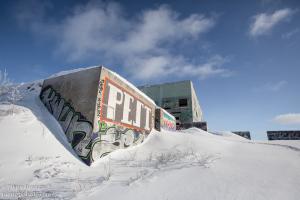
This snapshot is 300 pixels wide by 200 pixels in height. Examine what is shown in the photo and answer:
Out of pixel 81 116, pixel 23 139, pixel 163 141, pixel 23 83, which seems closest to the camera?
pixel 23 139

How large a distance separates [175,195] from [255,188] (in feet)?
5.29

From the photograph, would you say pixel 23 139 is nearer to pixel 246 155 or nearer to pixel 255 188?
pixel 255 188

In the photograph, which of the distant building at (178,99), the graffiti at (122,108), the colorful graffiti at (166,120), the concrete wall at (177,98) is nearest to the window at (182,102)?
the distant building at (178,99)

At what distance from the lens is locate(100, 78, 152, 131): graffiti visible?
7.92 metres

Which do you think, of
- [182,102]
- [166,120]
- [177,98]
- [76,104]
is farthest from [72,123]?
[177,98]

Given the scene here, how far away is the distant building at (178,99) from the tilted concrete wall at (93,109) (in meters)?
25.1

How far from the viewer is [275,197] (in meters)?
3.40

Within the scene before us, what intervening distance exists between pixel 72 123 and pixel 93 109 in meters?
1.14

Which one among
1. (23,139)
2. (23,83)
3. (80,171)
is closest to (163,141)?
(80,171)

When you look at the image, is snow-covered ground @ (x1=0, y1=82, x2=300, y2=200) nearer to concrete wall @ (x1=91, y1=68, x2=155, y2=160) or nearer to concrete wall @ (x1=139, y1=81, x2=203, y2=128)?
concrete wall @ (x1=91, y1=68, x2=155, y2=160)

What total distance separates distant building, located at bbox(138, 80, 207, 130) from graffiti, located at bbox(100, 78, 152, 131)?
23115mm

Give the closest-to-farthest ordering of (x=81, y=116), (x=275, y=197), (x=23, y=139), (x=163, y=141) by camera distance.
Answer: (x=275, y=197)
(x=23, y=139)
(x=81, y=116)
(x=163, y=141)

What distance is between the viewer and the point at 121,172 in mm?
5516

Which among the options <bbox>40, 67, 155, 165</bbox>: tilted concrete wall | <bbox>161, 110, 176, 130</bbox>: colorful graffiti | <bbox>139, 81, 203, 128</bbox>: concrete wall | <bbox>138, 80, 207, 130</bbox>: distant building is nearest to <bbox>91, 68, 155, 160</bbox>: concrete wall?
<bbox>40, 67, 155, 165</bbox>: tilted concrete wall
